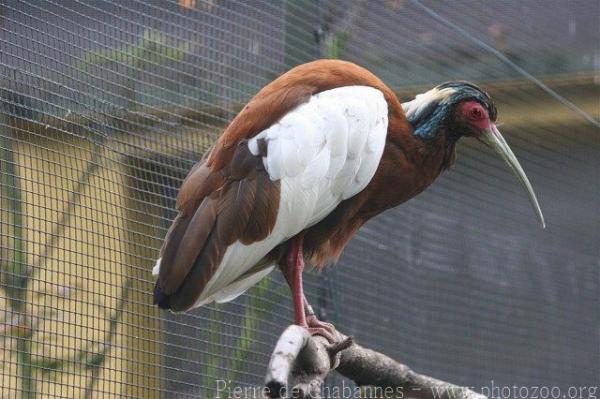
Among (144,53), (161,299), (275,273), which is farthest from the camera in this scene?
(275,273)

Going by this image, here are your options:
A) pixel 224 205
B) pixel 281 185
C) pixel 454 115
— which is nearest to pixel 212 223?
pixel 224 205

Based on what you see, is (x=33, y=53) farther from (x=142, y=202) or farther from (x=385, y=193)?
(x=385, y=193)

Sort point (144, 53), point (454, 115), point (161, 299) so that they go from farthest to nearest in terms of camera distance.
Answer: point (144, 53) < point (454, 115) < point (161, 299)

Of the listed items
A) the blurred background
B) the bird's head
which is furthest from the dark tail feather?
the bird's head

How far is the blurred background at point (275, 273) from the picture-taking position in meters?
3.07

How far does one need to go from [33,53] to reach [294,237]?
877 mm

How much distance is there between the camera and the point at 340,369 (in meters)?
2.49

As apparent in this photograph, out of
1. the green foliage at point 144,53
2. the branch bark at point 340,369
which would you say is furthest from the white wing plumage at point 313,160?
the green foliage at point 144,53

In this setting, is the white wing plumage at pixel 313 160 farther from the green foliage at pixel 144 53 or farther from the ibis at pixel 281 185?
the green foliage at pixel 144 53

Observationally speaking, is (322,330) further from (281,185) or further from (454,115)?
(454,115)

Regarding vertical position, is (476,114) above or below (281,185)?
above

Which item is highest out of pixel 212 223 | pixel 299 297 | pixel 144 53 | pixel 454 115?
pixel 144 53

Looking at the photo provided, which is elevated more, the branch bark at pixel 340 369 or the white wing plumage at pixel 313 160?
the white wing plumage at pixel 313 160

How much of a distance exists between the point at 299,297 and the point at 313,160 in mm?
338
